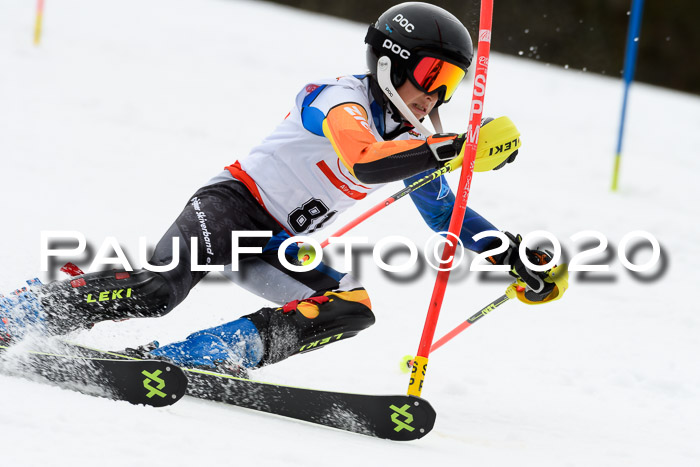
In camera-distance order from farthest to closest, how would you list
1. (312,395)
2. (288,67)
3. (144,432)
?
(288,67) → (312,395) → (144,432)

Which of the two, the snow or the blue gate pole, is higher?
the blue gate pole

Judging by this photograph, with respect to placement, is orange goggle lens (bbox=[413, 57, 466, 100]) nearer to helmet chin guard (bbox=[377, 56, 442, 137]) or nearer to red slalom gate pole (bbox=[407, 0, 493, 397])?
helmet chin guard (bbox=[377, 56, 442, 137])

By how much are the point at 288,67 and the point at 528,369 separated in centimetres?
766

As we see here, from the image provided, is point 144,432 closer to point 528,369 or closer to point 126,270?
point 126,270

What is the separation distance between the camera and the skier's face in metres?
2.77

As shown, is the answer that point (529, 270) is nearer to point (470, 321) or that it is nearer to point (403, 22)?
point (470, 321)

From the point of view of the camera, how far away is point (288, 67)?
10.9 meters

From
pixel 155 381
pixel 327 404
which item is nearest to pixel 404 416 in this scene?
pixel 327 404

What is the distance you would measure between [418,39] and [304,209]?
2.36 feet

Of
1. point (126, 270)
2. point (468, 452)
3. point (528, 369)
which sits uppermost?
point (126, 270)

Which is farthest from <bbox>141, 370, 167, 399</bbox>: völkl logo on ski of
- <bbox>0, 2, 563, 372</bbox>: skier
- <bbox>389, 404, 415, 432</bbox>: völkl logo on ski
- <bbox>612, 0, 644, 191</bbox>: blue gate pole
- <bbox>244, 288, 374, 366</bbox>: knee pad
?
<bbox>612, 0, 644, 191</bbox>: blue gate pole

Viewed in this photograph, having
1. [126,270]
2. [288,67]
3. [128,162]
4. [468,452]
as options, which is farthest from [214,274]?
[288,67]

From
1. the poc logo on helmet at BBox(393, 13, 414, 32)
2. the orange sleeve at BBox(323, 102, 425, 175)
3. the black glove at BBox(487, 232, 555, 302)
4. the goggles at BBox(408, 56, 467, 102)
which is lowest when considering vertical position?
the black glove at BBox(487, 232, 555, 302)

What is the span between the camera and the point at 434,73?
2723 mm
